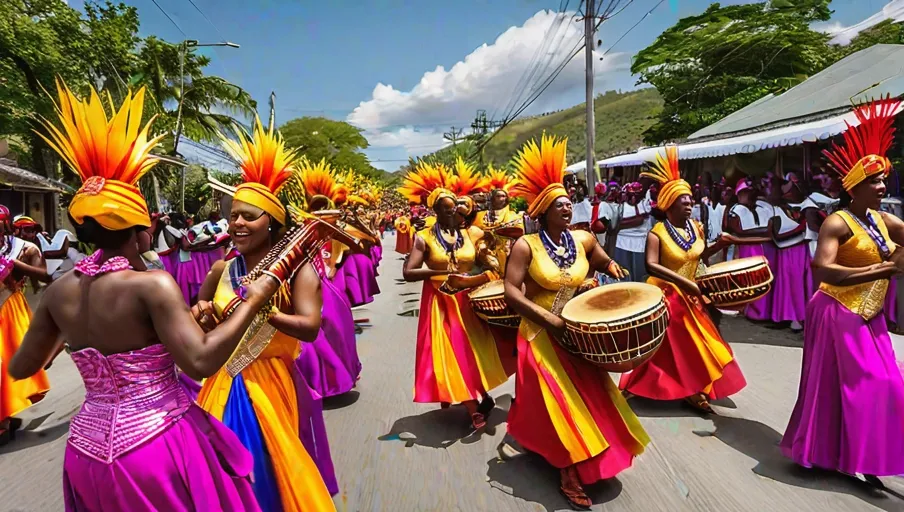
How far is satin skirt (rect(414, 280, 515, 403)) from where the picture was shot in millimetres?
4887

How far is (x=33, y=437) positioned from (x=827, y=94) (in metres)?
15.1

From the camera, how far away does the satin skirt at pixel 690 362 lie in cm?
498

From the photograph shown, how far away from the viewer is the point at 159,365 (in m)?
Answer: 2.04

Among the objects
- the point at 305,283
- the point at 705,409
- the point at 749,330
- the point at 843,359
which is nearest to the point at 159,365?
the point at 305,283

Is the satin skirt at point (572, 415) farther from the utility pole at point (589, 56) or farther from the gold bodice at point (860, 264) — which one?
the utility pole at point (589, 56)

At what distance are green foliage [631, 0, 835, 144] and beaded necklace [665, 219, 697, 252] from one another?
1968 centimetres

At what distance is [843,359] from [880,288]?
51cm

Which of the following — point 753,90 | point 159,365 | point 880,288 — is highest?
point 753,90

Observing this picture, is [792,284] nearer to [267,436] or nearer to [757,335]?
[757,335]

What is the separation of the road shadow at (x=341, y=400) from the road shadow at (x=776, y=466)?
10.2ft

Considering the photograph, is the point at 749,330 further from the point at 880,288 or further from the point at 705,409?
the point at 880,288

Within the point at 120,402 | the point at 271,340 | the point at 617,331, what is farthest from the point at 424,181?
the point at 120,402

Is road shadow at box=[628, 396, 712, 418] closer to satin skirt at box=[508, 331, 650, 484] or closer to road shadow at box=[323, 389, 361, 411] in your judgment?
satin skirt at box=[508, 331, 650, 484]

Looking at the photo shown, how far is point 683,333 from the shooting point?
508 centimetres
